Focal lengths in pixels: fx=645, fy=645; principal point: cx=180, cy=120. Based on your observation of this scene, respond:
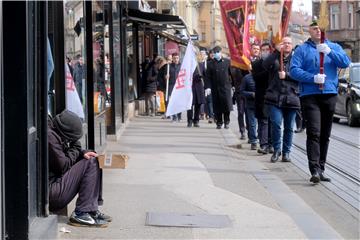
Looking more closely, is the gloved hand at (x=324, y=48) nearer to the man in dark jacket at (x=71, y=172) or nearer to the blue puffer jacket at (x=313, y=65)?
the blue puffer jacket at (x=313, y=65)

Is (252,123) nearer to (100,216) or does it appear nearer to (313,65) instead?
(313,65)

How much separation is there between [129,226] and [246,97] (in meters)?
6.17

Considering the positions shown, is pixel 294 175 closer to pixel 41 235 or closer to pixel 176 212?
pixel 176 212

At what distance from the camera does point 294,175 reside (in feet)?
28.2

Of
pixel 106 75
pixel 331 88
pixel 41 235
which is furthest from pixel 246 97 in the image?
pixel 41 235

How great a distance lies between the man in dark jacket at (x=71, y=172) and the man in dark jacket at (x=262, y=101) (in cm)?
516

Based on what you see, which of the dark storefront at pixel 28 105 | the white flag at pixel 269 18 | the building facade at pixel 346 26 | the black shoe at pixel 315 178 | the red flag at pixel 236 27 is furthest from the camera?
the building facade at pixel 346 26

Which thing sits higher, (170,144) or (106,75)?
(106,75)

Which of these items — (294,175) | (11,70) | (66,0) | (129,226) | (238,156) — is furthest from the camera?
(238,156)

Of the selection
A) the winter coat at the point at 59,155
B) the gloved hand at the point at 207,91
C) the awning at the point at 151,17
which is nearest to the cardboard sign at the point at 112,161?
the winter coat at the point at 59,155

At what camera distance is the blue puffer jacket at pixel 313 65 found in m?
7.62

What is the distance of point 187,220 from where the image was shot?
19.0 feet

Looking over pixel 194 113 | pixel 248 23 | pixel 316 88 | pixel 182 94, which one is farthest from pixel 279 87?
pixel 194 113

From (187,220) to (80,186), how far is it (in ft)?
3.49
